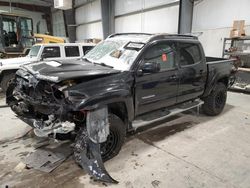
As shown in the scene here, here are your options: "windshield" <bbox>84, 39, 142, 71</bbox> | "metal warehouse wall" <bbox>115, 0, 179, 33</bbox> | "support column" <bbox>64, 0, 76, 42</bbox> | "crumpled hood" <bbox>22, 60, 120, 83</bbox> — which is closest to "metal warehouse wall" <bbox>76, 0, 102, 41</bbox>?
"support column" <bbox>64, 0, 76, 42</bbox>

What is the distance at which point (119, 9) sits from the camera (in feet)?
38.8

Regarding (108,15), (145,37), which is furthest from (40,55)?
(108,15)

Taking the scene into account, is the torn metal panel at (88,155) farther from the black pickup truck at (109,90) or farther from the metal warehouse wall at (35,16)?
the metal warehouse wall at (35,16)

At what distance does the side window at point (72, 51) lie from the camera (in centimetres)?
705

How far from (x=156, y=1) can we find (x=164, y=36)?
7200 millimetres

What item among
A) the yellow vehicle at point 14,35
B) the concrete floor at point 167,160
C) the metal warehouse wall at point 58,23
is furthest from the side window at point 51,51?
the metal warehouse wall at point 58,23

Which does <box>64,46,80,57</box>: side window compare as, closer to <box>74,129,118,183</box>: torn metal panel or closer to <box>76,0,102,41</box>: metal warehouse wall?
<box>74,129,118,183</box>: torn metal panel

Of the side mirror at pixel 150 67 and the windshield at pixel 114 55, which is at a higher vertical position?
the windshield at pixel 114 55

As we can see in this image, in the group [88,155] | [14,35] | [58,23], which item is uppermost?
[58,23]

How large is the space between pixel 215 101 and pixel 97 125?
3.09 metres

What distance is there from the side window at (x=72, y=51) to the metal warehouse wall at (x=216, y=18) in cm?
478

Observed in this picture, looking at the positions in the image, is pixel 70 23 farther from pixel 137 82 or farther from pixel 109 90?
pixel 109 90

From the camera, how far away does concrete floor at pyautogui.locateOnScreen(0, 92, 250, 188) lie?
7.92 feet

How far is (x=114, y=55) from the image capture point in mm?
3250
